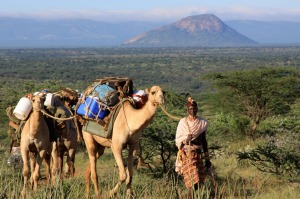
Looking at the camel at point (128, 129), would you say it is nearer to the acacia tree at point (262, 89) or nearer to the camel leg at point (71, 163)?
the camel leg at point (71, 163)

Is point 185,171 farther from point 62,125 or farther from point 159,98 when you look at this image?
point 62,125

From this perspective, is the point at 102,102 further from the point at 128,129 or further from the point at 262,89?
the point at 262,89

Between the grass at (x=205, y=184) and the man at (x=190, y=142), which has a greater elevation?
the man at (x=190, y=142)

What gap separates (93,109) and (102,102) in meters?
0.17

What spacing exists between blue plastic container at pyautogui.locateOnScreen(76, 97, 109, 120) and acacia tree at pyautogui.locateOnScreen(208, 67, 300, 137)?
15367 mm

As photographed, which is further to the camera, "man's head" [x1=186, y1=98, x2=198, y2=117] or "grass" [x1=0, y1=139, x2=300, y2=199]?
"man's head" [x1=186, y1=98, x2=198, y2=117]

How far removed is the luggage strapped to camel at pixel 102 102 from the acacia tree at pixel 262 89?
50.1 feet

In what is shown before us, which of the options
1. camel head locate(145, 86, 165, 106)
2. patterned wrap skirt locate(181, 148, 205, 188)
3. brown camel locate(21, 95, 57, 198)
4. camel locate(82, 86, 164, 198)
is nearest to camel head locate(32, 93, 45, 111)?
brown camel locate(21, 95, 57, 198)

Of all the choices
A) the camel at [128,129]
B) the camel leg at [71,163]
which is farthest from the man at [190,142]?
the camel leg at [71,163]

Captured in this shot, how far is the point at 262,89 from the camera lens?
2291cm

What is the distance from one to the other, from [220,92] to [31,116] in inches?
712

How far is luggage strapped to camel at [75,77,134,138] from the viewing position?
735 centimetres

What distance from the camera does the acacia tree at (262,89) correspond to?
899 inches

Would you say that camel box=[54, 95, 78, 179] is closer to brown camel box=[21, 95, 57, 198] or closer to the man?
brown camel box=[21, 95, 57, 198]
